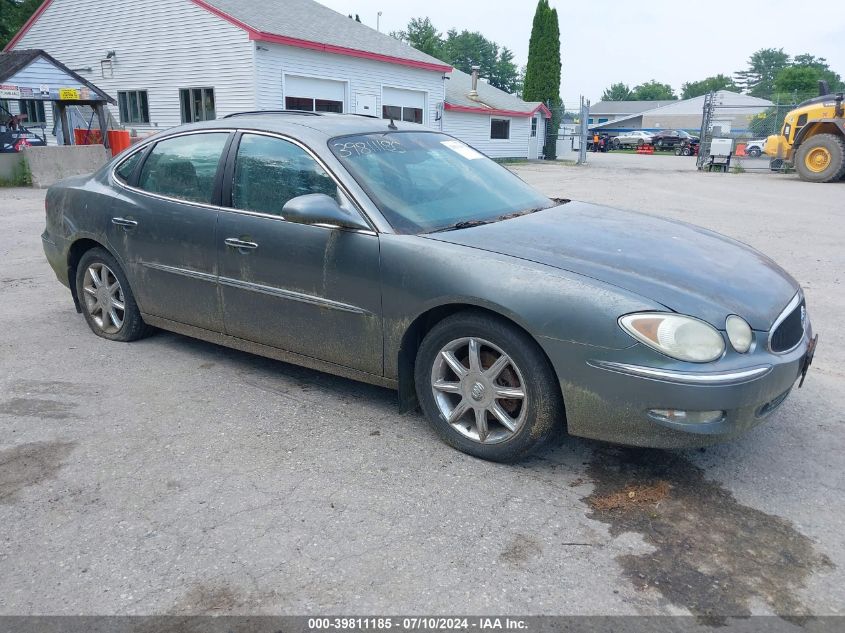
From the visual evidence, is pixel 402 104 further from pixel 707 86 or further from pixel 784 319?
pixel 707 86

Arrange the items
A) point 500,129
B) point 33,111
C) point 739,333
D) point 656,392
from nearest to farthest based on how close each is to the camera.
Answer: point 656,392, point 739,333, point 33,111, point 500,129

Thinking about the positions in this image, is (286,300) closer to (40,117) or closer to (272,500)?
(272,500)

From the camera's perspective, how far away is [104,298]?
5090mm

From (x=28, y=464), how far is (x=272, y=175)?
1.95 metres

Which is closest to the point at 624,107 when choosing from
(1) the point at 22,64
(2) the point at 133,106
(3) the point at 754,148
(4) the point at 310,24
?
(3) the point at 754,148

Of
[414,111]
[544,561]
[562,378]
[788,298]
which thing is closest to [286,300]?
[562,378]

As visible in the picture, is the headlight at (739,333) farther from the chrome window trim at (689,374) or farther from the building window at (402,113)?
the building window at (402,113)

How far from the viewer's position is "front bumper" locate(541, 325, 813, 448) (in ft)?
9.17

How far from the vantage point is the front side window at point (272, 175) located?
3850 millimetres

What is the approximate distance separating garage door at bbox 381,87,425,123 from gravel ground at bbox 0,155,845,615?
73.1 feet

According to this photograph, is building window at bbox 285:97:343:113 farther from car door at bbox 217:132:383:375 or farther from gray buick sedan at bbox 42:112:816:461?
car door at bbox 217:132:383:375

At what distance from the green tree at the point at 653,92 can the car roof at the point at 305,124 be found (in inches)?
5339

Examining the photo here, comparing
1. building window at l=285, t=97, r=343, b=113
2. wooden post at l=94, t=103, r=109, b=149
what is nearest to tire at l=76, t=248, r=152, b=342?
building window at l=285, t=97, r=343, b=113

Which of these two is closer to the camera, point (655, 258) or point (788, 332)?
point (788, 332)
